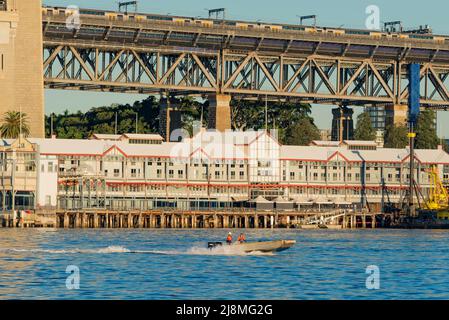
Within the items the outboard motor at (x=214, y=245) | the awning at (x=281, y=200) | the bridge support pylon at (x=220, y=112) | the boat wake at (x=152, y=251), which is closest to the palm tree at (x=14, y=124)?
the bridge support pylon at (x=220, y=112)

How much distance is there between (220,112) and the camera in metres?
197

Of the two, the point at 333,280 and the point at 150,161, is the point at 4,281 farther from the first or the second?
the point at 150,161

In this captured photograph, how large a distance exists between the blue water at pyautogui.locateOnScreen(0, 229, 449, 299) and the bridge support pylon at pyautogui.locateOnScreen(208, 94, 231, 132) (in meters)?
60.4

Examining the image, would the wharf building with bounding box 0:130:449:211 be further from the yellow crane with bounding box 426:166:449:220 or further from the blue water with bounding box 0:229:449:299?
the blue water with bounding box 0:229:449:299

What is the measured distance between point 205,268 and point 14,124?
274ft

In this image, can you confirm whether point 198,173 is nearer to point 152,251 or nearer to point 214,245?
point 152,251

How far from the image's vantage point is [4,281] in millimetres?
→ 77562

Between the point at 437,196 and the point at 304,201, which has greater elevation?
the point at 437,196

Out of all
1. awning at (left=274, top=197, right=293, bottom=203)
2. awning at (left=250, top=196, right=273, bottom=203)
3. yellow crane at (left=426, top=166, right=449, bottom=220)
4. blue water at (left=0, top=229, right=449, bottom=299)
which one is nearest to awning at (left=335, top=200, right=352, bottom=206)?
awning at (left=274, top=197, right=293, bottom=203)

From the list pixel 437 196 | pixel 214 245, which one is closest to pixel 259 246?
pixel 214 245

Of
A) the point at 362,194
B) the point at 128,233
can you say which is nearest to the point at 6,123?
the point at 128,233

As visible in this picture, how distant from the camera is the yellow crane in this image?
597 feet

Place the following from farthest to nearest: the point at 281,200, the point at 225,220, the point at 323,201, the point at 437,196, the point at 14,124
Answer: the point at 437,196 < the point at 323,201 < the point at 281,200 < the point at 14,124 < the point at 225,220

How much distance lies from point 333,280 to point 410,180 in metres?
107
